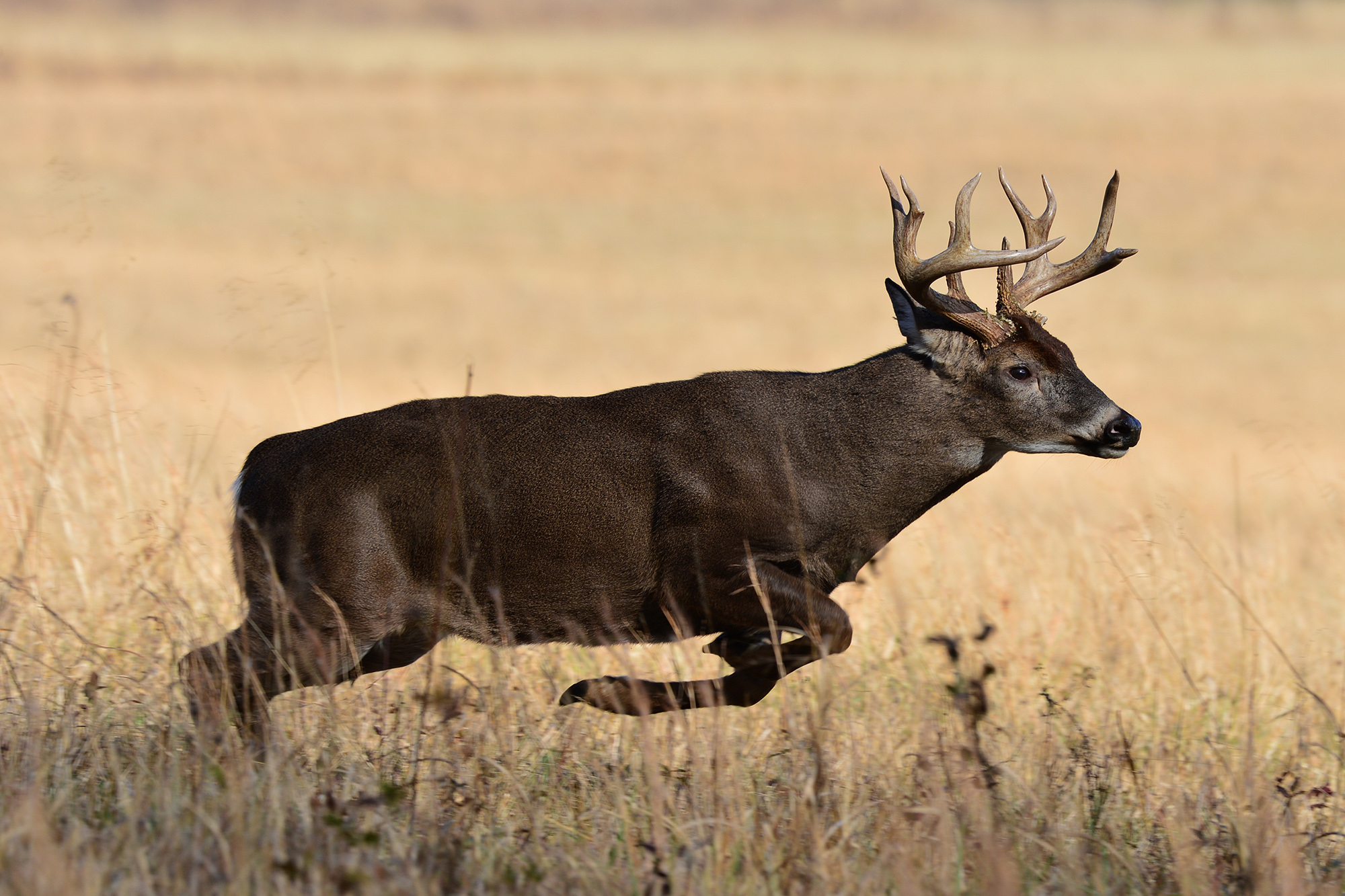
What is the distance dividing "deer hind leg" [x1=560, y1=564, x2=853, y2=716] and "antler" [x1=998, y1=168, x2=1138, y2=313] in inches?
60.4

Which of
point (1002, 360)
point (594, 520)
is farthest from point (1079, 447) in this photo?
point (594, 520)

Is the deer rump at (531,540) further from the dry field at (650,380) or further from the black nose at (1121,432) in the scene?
the black nose at (1121,432)

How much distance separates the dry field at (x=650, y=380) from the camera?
4547 millimetres

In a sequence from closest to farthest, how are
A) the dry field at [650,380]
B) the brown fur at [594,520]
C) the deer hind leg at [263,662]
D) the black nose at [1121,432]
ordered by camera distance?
the dry field at [650,380] → the deer hind leg at [263,662] → the brown fur at [594,520] → the black nose at [1121,432]

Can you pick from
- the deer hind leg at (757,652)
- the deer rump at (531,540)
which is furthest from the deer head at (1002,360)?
the deer hind leg at (757,652)

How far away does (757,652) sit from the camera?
18.9 feet

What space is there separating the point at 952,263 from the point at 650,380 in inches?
518

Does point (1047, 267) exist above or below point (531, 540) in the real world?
above

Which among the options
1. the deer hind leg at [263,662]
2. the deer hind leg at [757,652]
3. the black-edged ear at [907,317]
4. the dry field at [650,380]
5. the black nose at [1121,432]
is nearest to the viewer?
the dry field at [650,380]

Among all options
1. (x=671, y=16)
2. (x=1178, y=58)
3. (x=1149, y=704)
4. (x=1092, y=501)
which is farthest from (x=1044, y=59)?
(x=1149, y=704)

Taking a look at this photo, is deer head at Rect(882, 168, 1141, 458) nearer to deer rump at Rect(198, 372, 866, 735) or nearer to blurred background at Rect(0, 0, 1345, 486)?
deer rump at Rect(198, 372, 866, 735)

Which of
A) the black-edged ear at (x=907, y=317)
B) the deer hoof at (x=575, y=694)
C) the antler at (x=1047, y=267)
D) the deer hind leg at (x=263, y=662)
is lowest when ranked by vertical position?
the deer hoof at (x=575, y=694)

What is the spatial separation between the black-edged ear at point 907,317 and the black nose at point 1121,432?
2.53ft

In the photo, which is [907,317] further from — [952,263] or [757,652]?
[757,652]
